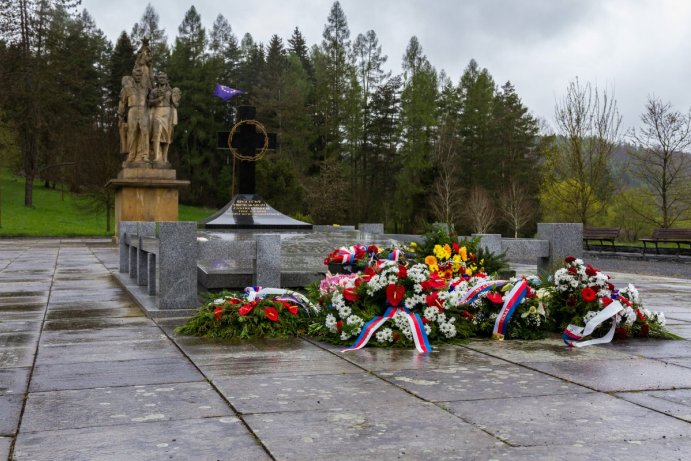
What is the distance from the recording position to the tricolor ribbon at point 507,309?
7.40 m

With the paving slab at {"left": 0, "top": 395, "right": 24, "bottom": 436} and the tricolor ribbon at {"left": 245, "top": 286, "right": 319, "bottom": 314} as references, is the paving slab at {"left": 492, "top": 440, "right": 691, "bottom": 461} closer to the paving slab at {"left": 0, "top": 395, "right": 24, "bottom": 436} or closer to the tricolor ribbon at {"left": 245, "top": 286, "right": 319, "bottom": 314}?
the paving slab at {"left": 0, "top": 395, "right": 24, "bottom": 436}

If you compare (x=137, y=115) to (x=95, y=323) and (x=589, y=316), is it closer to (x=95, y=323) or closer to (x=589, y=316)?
(x=95, y=323)

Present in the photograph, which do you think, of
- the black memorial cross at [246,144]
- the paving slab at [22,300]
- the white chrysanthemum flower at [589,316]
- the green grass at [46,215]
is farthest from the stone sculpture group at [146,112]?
the white chrysanthemum flower at [589,316]

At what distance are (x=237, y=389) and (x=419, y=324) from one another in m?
2.37

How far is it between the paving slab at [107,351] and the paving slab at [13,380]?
34 cm

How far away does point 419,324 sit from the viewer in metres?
6.98

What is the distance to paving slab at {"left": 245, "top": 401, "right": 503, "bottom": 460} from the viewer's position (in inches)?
147

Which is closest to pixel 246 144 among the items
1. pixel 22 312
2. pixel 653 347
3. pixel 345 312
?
pixel 22 312

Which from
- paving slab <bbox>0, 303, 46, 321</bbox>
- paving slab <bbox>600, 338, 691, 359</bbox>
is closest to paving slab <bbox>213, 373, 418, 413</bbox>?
paving slab <bbox>600, 338, 691, 359</bbox>

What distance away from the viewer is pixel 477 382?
5348 mm

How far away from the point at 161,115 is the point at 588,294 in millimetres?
26113

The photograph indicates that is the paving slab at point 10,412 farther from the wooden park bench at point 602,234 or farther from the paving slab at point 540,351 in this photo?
the wooden park bench at point 602,234

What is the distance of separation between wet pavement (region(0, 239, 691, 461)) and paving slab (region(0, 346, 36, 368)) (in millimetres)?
17

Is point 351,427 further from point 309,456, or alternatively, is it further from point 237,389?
point 237,389
